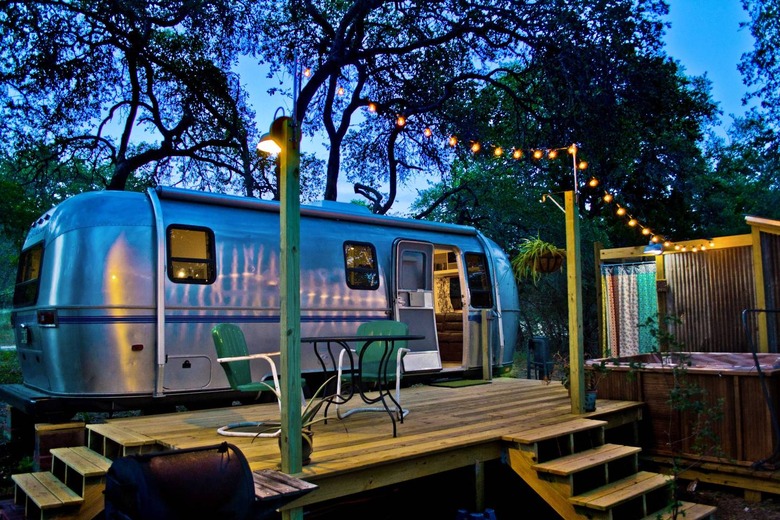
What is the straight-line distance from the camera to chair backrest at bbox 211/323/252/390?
15.6 feet

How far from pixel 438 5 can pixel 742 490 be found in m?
9.07

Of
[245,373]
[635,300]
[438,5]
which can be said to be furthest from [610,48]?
[245,373]

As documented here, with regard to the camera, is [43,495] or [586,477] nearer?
[43,495]

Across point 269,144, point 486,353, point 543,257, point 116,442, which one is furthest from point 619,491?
point 543,257

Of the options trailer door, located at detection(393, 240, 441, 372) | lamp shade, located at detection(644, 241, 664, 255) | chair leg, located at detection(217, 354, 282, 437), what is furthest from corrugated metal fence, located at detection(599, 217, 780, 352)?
chair leg, located at detection(217, 354, 282, 437)

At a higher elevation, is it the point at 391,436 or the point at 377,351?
the point at 377,351

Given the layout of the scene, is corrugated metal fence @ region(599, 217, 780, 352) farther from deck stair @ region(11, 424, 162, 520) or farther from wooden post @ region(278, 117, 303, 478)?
deck stair @ region(11, 424, 162, 520)

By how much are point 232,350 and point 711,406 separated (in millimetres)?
4350

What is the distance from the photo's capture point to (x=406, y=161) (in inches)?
574

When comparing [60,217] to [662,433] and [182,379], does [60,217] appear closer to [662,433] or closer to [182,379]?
[182,379]

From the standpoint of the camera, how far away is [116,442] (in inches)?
167

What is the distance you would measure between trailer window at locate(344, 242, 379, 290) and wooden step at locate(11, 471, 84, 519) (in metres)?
3.71

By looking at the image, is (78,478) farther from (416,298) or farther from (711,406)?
(711,406)

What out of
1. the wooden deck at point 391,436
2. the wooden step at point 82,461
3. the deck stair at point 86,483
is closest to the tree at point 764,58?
the wooden deck at point 391,436
